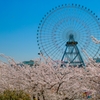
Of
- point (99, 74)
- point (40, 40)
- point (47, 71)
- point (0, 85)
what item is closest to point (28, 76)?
point (47, 71)

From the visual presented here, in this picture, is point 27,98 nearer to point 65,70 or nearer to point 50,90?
point 50,90

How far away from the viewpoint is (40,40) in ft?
113

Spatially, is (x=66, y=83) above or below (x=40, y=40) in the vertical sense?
below

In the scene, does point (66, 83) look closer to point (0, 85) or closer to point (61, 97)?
point (61, 97)

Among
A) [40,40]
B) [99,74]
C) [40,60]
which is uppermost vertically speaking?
[40,40]

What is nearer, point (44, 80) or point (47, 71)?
point (44, 80)

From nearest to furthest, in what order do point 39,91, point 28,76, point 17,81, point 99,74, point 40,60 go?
point 99,74 < point 39,91 < point 28,76 < point 17,81 < point 40,60

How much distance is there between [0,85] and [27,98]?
11.4 ft

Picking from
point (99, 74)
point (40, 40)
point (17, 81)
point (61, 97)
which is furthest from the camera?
point (40, 40)

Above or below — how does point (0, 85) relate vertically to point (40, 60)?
below

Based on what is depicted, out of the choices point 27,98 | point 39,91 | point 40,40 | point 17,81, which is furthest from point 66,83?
point 40,40

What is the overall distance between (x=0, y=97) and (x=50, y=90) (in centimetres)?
240

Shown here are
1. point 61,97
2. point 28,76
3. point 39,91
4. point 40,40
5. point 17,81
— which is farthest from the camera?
point 40,40

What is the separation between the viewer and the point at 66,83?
11383 millimetres
